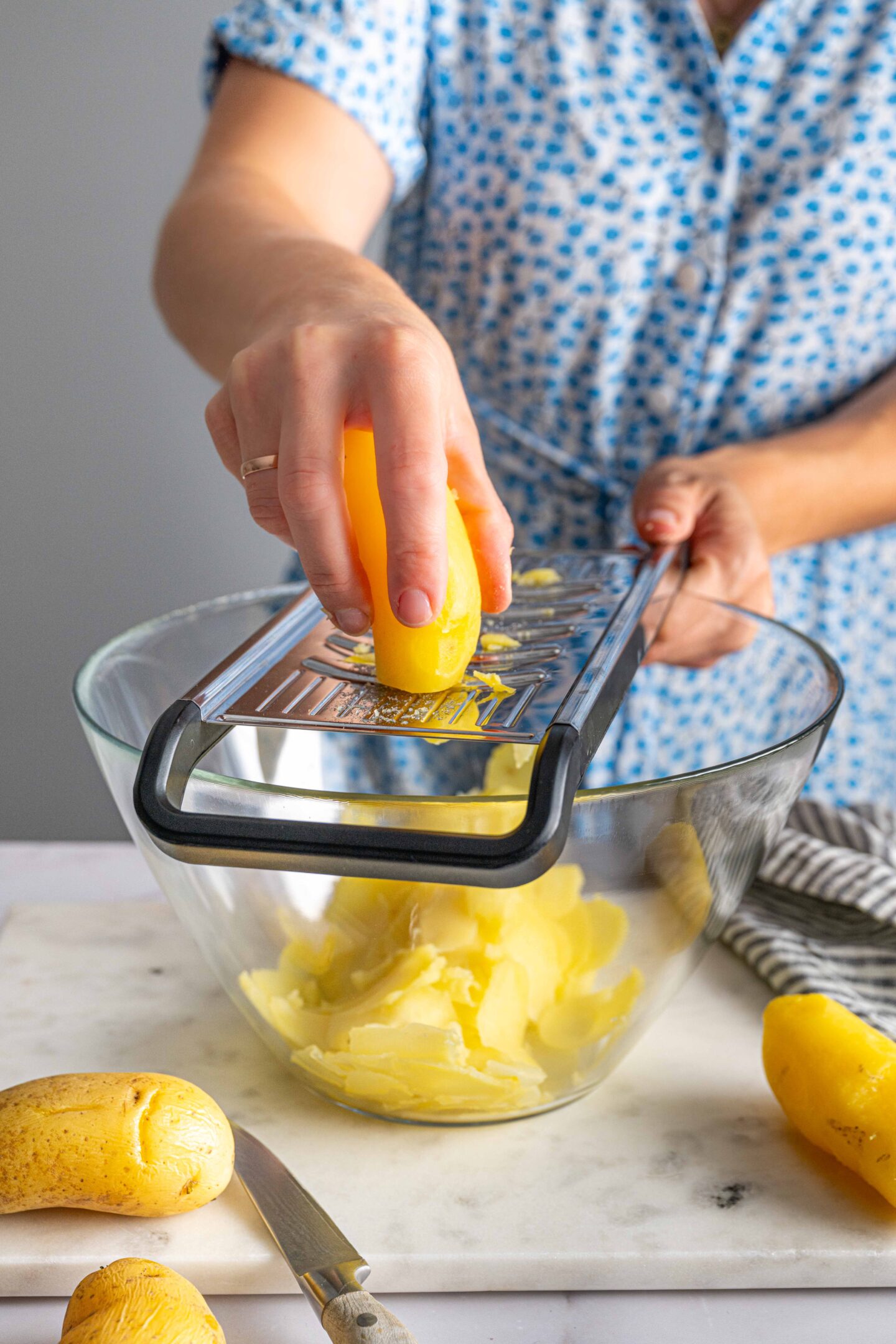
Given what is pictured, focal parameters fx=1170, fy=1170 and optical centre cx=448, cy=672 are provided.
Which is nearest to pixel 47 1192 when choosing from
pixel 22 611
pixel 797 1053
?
pixel 797 1053

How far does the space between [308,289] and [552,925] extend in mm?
370

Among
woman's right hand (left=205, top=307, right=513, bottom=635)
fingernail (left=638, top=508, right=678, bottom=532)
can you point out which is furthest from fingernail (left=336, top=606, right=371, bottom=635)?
fingernail (left=638, top=508, right=678, bottom=532)

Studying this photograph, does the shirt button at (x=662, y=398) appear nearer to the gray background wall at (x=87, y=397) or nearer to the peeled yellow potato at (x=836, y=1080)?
the peeled yellow potato at (x=836, y=1080)

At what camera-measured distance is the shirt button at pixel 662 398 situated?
1.09m

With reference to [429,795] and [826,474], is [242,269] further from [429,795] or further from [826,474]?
[826,474]

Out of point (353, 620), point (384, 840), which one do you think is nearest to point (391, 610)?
point (353, 620)

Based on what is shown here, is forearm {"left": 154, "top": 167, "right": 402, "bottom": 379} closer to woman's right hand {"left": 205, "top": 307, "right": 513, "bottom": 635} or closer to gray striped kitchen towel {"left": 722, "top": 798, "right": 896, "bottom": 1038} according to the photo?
woman's right hand {"left": 205, "top": 307, "right": 513, "bottom": 635}

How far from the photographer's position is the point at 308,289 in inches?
25.1

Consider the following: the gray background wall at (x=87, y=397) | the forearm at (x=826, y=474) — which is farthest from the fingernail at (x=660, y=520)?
the gray background wall at (x=87, y=397)

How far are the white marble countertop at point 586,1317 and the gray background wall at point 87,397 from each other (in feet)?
6.39

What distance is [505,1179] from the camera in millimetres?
603

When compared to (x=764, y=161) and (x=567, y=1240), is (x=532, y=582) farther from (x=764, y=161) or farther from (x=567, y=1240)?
(x=764, y=161)

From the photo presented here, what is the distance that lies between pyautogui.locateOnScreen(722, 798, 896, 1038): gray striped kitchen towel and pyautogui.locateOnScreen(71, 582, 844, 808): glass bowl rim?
0.18 meters

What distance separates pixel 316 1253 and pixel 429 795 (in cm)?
21
